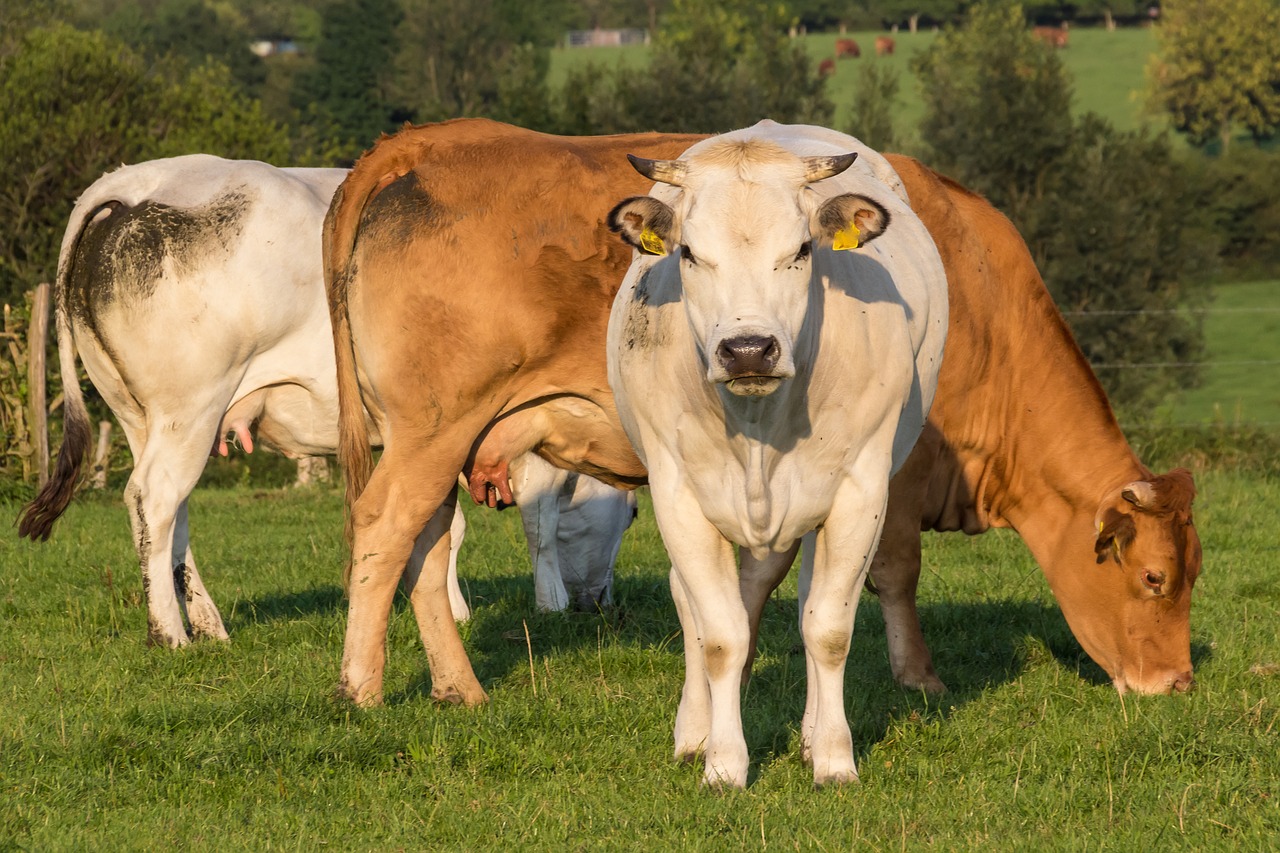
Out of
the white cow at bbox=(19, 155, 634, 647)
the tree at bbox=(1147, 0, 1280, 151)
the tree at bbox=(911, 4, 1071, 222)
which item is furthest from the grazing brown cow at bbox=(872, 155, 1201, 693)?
the tree at bbox=(1147, 0, 1280, 151)

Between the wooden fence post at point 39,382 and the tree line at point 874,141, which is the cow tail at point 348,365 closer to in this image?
the wooden fence post at point 39,382

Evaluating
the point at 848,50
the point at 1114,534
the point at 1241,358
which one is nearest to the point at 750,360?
the point at 1114,534

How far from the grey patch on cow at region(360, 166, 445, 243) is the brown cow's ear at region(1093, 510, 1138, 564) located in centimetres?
315

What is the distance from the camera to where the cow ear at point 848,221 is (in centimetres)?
485

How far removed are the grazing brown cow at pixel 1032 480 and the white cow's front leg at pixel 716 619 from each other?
6.28 feet

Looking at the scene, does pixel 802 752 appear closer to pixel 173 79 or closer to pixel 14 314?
pixel 14 314

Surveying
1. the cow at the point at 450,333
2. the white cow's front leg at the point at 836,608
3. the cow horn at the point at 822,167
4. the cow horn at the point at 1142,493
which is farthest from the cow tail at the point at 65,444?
the cow horn at the point at 1142,493

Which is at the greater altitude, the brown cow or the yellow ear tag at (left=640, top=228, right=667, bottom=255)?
the yellow ear tag at (left=640, top=228, right=667, bottom=255)

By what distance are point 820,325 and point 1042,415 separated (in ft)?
8.49

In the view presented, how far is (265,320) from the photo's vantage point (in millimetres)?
8047

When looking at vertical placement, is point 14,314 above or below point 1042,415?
below

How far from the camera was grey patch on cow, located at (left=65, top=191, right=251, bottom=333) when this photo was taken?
799 centimetres

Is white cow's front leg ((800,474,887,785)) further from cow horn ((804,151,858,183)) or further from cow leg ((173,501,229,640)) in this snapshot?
cow leg ((173,501,229,640))

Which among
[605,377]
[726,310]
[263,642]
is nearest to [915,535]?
[605,377]
